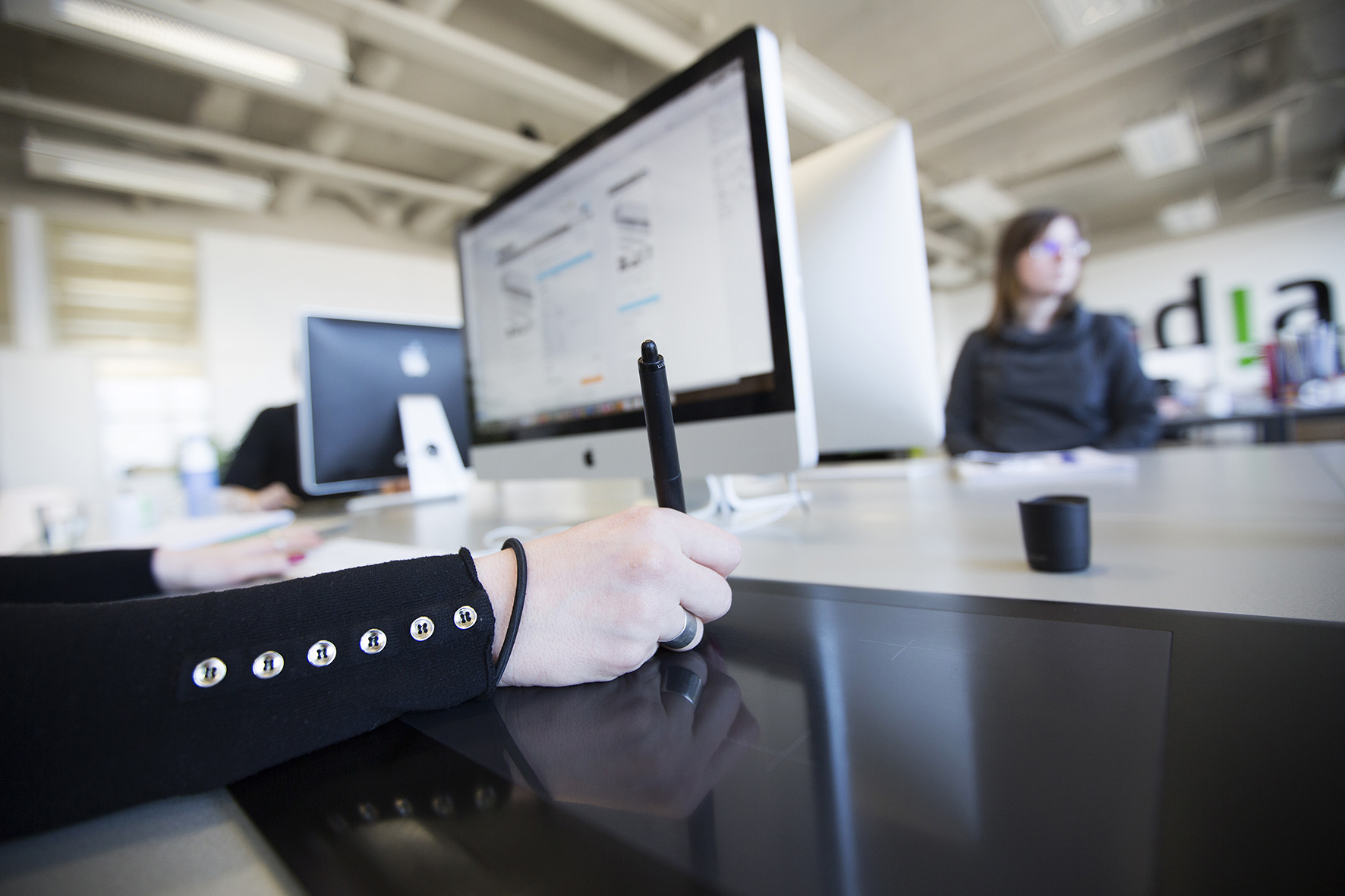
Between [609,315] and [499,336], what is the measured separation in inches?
11.3

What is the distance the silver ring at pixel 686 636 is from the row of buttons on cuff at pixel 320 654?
124 millimetres

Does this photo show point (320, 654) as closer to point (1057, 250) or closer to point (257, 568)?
point (257, 568)

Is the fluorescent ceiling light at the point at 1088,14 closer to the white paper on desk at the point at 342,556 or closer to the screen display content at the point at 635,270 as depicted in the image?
the screen display content at the point at 635,270

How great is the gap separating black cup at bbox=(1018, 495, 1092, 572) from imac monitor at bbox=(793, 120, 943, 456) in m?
0.42

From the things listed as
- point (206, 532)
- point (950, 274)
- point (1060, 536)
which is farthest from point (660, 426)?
point (950, 274)

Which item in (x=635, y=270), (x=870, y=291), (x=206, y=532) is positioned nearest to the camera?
(x=635, y=270)

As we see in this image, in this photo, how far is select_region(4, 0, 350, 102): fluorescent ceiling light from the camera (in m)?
2.53

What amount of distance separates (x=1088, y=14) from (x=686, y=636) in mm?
4196

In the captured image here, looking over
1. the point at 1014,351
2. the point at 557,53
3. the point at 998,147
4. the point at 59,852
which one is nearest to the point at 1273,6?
the point at 998,147

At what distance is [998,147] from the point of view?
5.62 metres

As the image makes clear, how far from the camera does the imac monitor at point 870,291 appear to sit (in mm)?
869

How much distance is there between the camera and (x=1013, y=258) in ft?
6.06

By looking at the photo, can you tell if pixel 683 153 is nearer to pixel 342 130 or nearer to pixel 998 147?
pixel 342 130

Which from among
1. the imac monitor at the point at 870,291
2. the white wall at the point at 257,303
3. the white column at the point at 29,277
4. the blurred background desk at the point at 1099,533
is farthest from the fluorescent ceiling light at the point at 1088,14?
the white column at the point at 29,277
